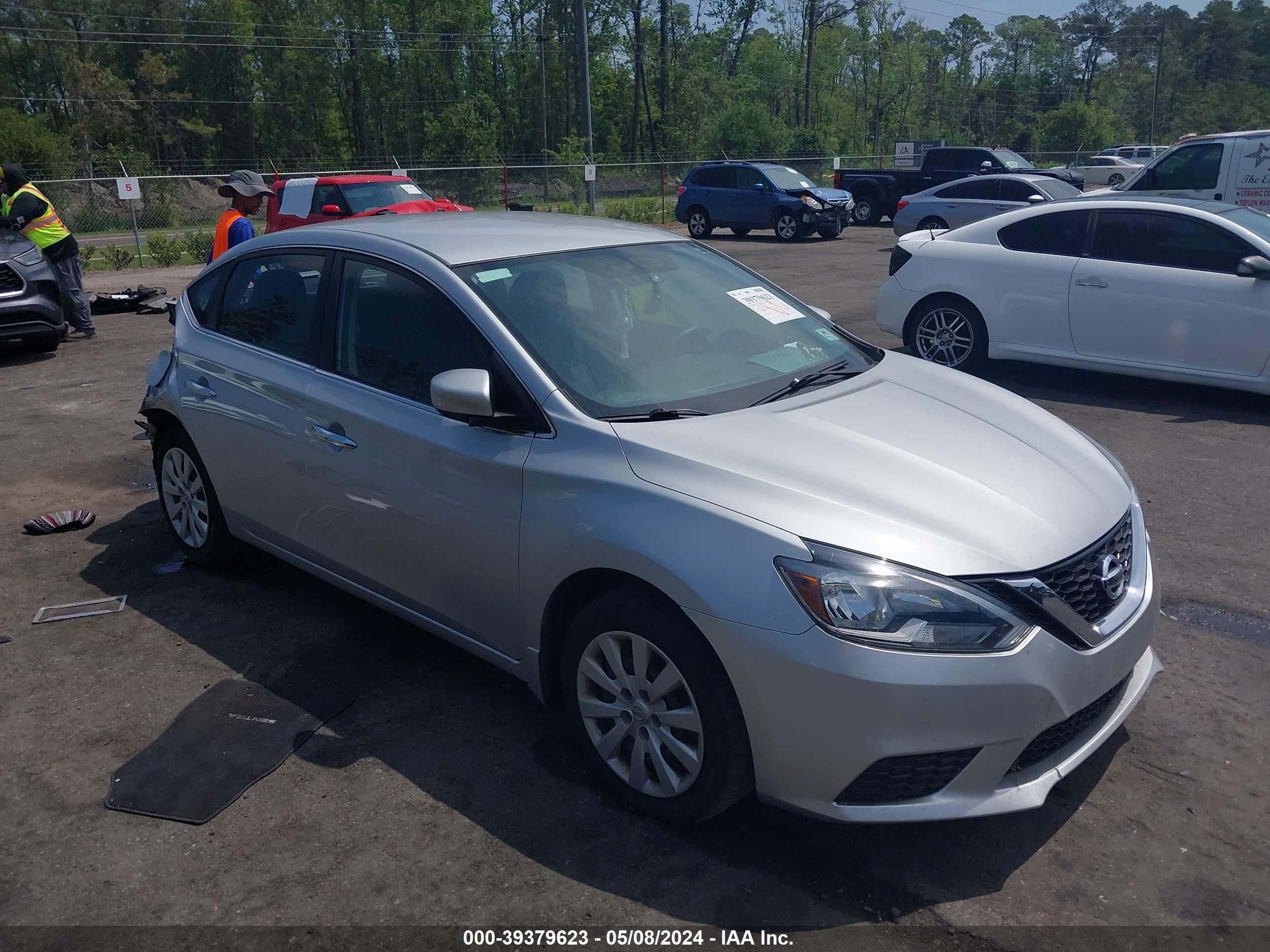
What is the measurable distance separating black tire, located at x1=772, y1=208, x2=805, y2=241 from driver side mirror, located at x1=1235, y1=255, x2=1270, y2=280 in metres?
16.8

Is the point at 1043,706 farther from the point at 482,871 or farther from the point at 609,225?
the point at 609,225

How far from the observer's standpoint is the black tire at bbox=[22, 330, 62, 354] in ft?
36.2

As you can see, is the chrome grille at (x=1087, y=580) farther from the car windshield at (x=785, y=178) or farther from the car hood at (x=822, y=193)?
the car windshield at (x=785, y=178)

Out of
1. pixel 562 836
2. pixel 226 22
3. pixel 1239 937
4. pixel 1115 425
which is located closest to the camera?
pixel 1239 937

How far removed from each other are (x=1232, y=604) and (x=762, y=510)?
2946 mm

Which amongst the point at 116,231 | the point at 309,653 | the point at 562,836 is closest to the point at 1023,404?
the point at 562,836

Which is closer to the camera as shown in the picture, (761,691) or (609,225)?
(761,691)

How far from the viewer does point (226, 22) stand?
69.4 meters

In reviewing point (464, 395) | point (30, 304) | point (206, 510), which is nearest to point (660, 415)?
point (464, 395)

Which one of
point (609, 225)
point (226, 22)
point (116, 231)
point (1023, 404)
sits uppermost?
point (226, 22)

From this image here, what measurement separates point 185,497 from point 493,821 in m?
2.89

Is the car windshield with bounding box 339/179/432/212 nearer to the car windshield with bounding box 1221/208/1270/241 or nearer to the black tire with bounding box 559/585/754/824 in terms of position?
the car windshield with bounding box 1221/208/1270/241

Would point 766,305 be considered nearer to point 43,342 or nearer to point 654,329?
point 654,329

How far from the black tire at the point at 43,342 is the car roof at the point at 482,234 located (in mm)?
7508
